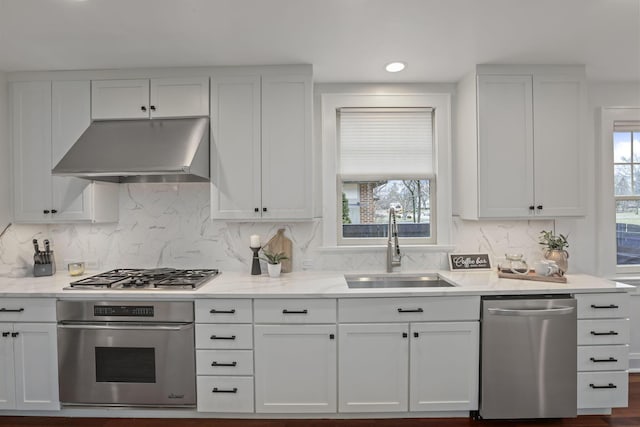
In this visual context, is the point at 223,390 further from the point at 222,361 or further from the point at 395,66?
the point at 395,66

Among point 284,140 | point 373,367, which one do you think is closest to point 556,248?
point 373,367

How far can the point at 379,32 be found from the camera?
2.21 m

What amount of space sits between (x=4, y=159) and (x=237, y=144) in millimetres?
1815

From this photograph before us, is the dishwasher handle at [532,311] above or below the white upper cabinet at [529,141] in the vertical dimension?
below

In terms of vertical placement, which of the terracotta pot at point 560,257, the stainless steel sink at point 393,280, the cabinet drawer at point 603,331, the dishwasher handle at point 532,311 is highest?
the terracotta pot at point 560,257

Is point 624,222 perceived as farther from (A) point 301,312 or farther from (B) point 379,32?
(A) point 301,312

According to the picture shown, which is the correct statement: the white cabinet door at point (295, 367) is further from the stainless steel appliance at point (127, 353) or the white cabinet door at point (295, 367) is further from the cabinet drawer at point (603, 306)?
the cabinet drawer at point (603, 306)

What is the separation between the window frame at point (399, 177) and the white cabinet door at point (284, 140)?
0.40m

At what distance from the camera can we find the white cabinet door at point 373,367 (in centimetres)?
239

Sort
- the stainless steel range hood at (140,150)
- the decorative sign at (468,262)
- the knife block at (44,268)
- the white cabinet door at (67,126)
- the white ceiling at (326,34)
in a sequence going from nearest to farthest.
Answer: the white ceiling at (326,34) < the stainless steel range hood at (140,150) < the white cabinet door at (67,126) < the knife block at (44,268) < the decorative sign at (468,262)

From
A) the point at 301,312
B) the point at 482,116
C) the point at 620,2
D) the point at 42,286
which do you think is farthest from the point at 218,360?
the point at 620,2

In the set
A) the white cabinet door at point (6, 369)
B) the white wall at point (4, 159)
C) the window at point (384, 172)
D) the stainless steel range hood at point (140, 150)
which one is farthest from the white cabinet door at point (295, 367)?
the white wall at point (4, 159)

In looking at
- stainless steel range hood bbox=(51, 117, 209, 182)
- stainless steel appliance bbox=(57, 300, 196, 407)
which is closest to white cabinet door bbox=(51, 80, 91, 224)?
stainless steel range hood bbox=(51, 117, 209, 182)

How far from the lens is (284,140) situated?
274cm
